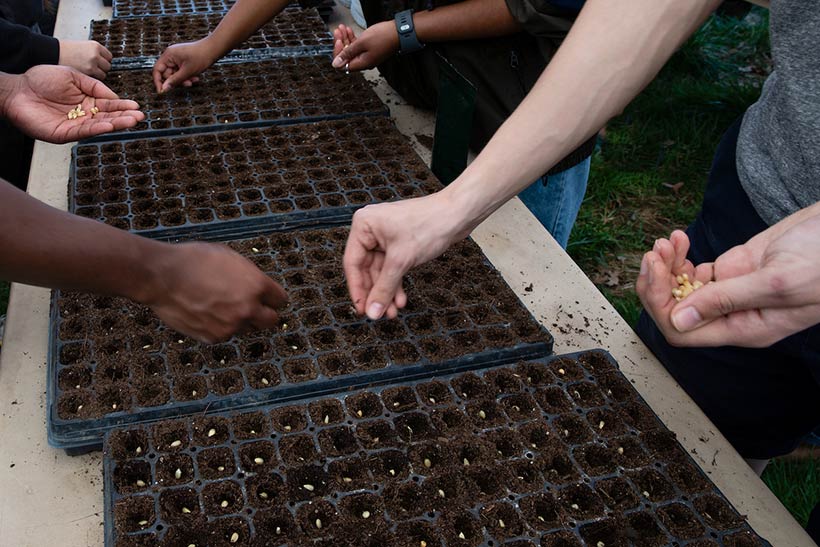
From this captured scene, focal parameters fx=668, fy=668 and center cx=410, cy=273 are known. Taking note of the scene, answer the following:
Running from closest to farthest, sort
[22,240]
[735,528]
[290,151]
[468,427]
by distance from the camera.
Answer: [22,240] → [735,528] → [468,427] → [290,151]

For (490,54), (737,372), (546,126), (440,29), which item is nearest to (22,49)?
(440,29)

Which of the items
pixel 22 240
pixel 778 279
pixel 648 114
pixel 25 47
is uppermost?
pixel 778 279

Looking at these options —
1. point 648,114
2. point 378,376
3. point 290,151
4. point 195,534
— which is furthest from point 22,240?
point 648,114

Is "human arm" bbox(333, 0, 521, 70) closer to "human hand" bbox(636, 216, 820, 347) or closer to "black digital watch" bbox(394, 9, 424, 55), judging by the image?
"black digital watch" bbox(394, 9, 424, 55)

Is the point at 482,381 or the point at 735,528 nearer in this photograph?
the point at 735,528

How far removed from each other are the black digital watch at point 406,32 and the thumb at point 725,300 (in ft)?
3.99

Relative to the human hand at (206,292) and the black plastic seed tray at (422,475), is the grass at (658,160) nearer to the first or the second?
the black plastic seed tray at (422,475)

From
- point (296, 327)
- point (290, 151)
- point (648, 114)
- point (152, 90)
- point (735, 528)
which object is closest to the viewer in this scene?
point (735, 528)

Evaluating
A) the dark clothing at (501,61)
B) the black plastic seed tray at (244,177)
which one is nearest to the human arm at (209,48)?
the black plastic seed tray at (244,177)

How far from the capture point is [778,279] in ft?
3.05

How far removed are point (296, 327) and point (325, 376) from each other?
15 cm

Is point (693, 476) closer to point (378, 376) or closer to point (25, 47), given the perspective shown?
point (378, 376)

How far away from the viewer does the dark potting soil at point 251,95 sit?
199 cm

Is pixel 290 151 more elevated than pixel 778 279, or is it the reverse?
pixel 778 279
